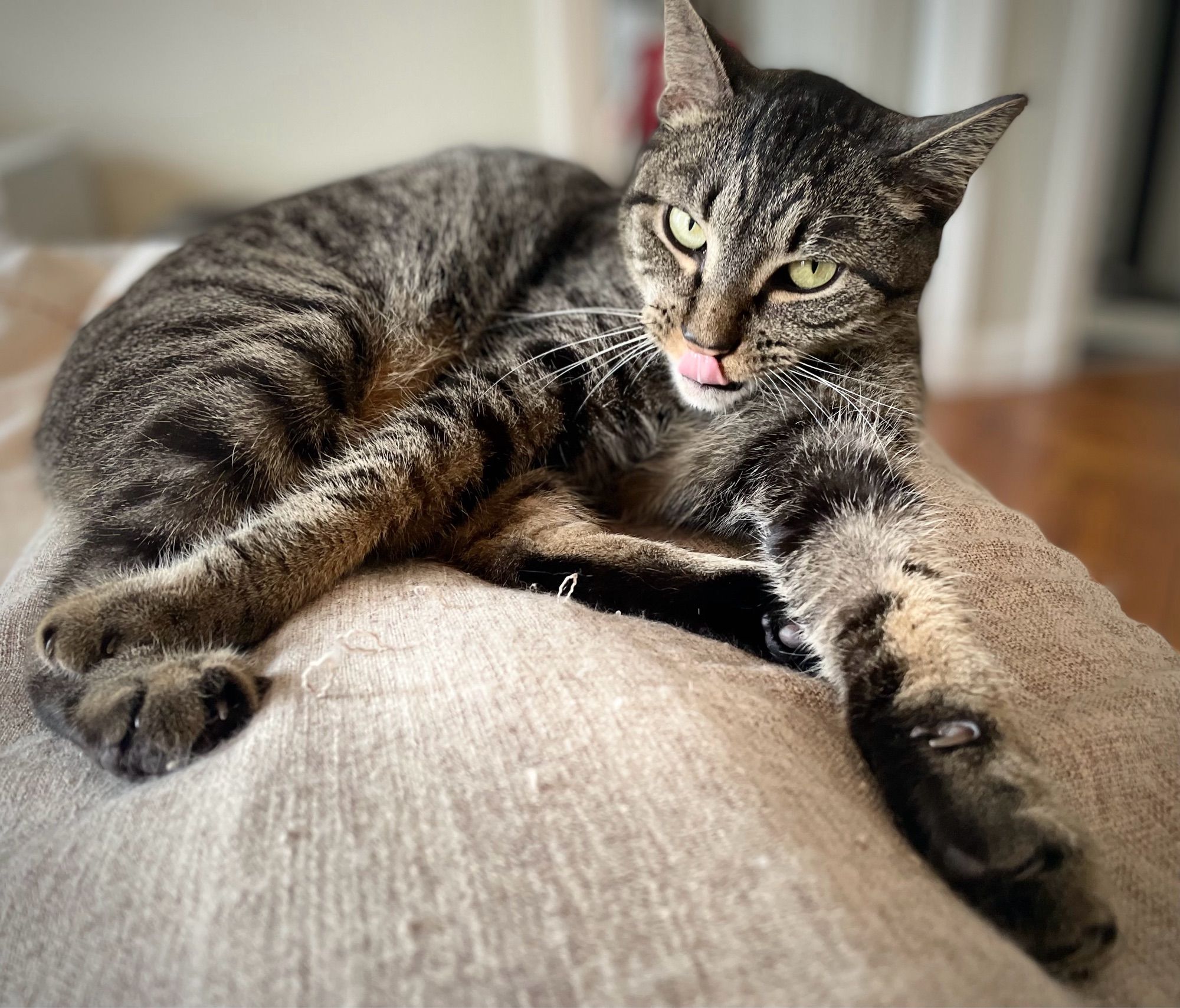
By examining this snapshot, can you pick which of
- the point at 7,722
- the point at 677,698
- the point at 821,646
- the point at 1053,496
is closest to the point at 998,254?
the point at 1053,496

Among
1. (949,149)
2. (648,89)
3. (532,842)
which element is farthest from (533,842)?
(648,89)

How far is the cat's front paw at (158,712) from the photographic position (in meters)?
0.64

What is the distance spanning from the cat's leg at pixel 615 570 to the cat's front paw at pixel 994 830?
0.16 meters

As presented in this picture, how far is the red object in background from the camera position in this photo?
2988 millimetres

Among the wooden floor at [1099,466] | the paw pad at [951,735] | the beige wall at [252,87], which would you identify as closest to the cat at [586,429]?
the paw pad at [951,735]

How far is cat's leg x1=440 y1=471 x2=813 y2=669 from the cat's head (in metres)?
0.21

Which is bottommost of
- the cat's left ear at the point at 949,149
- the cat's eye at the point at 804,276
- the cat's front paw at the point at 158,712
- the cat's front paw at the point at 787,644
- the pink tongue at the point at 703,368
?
the cat's front paw at the point at 787,644

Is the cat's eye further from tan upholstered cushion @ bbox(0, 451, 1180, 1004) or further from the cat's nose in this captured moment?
tan upholstered cushion @ bbox(0, 451, 1180, 1004)

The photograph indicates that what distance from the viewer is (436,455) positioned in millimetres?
937

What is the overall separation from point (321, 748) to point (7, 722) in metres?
0.38

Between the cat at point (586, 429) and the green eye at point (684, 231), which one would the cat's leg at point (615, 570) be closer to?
the cat at point (586, 429)

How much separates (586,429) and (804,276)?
32 centimetres

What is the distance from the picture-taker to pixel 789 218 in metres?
0.90

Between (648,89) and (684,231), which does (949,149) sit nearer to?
(684,231)
